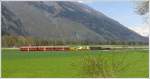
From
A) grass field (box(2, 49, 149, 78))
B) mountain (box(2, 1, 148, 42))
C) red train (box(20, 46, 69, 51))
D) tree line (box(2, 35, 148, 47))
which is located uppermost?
mountain (box(2, 1, 148, 42))

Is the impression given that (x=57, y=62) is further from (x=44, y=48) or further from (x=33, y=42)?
(x=33, y=42)

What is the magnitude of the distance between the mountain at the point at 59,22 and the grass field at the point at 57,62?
18 centimetres

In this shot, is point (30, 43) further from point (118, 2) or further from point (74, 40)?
point (118, 2)

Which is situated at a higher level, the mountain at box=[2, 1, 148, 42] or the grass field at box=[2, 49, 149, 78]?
the mountain at box=[2, 1, 148, 42]

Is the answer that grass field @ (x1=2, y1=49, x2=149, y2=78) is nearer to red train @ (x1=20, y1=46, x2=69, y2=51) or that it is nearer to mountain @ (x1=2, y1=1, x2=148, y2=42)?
red train @ (x1=20, y1=46, x2=69, y2=51)

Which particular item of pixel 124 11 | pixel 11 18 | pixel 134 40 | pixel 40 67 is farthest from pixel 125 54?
pixel 11 18

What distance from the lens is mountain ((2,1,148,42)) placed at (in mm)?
4816

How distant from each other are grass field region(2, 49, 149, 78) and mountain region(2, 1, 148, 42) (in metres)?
0.18

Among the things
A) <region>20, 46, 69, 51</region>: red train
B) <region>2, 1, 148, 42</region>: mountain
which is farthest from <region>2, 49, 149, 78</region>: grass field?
<region>2, 1, 148, 42</region>: mountain

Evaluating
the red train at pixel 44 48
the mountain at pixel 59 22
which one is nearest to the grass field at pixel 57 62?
the red train at pixel 44 48

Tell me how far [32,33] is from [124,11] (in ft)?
3.57

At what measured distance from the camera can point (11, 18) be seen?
16.1ft

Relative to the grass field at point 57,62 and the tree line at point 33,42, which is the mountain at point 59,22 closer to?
the tree line at point 33,42

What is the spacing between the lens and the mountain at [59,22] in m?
4.82
